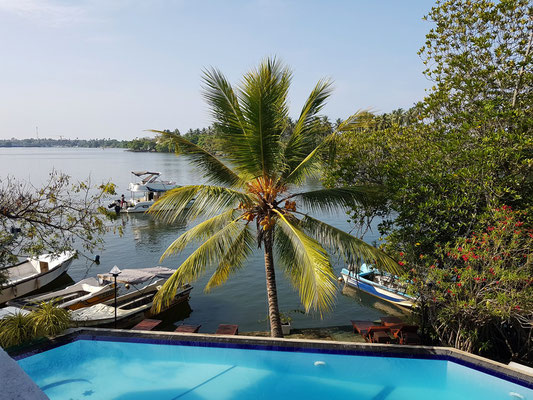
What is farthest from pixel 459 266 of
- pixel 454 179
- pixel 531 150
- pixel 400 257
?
pixel 531 150

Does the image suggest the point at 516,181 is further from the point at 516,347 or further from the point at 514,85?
the point at 516,347

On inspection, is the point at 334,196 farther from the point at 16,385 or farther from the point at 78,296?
the point at 78,296

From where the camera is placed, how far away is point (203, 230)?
9.56 meters

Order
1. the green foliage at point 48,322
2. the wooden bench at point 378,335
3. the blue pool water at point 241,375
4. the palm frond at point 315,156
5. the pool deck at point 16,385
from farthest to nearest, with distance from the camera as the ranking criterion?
1. the wooden bench at point 378,335
2. the green foliage at point 48,322
3. the palm frond at point 315,156
4. the blue pool water at point 241,375
5. the pool deck at point 16,385

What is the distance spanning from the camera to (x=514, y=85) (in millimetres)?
10555

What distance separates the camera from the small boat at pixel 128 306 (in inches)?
539

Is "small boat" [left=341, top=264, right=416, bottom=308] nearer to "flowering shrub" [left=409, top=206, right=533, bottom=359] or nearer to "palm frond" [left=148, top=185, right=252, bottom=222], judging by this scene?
"flowering shrub" [left=409, top=206, right=533, bottom=359]

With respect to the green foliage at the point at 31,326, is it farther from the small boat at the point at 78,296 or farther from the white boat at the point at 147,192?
the white boat at the point at 147,192

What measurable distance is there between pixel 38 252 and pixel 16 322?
1846 millimetres

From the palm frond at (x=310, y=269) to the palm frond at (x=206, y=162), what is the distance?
178cm

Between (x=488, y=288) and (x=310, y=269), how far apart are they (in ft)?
14.2

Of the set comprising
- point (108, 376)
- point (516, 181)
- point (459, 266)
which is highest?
point (516, 181)

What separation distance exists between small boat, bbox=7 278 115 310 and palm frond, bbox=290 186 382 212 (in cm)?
1075

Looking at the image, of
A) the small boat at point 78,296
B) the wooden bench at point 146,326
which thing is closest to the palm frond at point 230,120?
the wooden bench at point 146,326
